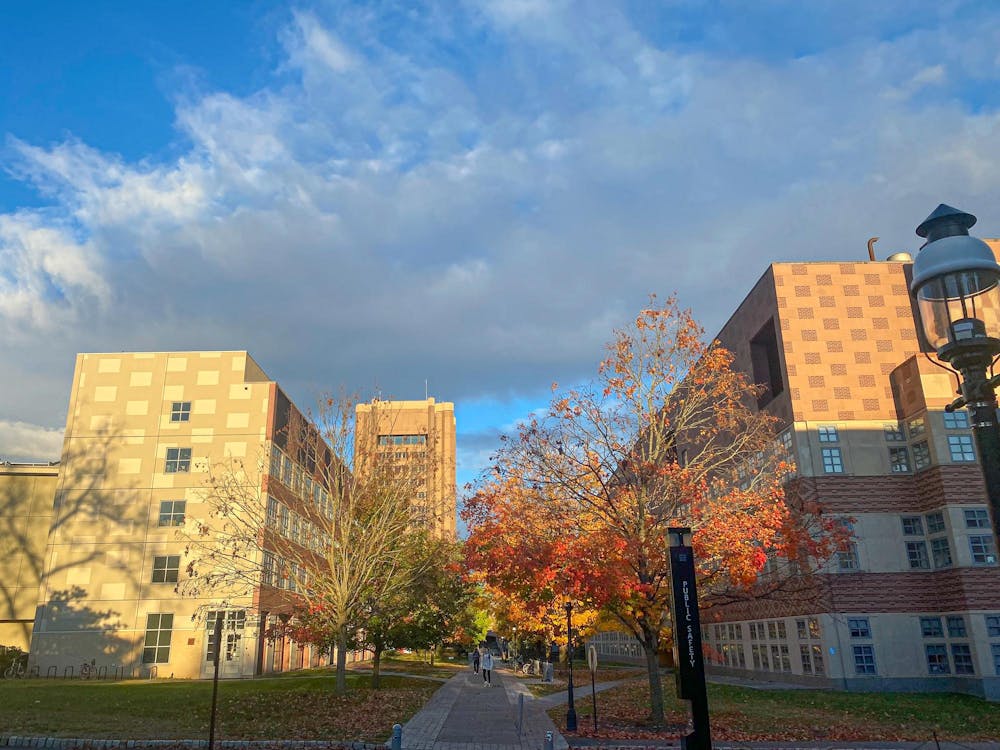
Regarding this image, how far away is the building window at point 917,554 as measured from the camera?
115ft

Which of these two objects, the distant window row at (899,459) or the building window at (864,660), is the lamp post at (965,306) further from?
the building window at (864,660)

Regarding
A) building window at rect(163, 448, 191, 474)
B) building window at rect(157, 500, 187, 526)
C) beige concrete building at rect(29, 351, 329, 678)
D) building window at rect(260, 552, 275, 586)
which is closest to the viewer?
beige concrete building at rect(29, 351, 329, 678)

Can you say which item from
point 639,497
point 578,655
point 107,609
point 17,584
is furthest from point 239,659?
point 578,655

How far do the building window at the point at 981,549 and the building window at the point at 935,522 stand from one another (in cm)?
133

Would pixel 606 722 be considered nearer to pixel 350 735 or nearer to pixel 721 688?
pixel 350 735

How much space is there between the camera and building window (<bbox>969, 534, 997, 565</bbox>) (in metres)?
32.7

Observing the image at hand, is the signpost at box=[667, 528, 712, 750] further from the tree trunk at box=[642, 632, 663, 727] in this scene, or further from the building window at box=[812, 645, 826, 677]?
the building window at box=[812, 645, 826, 677]

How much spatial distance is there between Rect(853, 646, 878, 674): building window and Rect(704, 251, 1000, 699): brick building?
5cm

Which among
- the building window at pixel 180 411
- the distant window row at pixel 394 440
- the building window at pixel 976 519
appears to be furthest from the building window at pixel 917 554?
the building window at pixel 180 411

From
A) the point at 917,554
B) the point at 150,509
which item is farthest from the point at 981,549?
the point at 150,509

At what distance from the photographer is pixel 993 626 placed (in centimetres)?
3178

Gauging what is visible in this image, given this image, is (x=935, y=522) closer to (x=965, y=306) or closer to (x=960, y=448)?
(x=960, y=448)

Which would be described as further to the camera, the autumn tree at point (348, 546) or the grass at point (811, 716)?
the autumn tree at point (348, 546)

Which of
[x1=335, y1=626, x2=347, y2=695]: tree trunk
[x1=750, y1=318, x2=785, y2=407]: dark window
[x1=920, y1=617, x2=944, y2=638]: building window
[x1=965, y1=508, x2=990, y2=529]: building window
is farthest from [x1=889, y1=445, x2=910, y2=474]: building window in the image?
[x1=335, y1=626, x2=347, y2=695]: tree trunk
